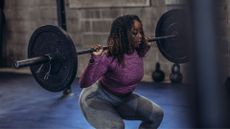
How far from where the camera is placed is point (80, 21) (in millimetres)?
6102

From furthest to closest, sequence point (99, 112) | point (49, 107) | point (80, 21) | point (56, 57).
→ 1. point (80, 21)
2. point (49, 107)
3. point (56, 57)
4. point (99, 112)

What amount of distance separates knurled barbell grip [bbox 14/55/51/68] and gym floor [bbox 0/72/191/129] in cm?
110

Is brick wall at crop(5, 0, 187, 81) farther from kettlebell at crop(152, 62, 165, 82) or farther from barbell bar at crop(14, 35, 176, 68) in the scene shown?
barbell bar at crop(14, 35, 176, 68)

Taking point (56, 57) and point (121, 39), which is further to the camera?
point (56, 57)

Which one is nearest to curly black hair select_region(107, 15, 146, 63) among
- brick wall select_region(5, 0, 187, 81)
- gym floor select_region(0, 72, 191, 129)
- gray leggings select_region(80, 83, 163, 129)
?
gray leggings select_region(80, 83, 163, 129)

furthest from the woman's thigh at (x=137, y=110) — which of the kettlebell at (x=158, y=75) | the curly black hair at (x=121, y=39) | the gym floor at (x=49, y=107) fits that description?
the kettlebell at (x=158, y=75)

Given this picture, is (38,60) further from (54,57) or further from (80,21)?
(80,21)

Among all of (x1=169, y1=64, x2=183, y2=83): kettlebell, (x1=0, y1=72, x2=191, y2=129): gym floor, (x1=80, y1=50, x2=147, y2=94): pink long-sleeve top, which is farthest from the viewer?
(x1=169, y1=64, x2=183, y2=83): kettlebell

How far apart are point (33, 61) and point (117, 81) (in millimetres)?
560

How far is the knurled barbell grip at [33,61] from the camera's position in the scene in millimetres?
2489

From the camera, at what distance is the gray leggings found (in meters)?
2.37

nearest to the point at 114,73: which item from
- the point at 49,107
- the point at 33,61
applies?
the point at 33,61

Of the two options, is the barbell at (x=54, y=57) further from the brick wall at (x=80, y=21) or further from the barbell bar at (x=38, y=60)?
the brick wall at (x=80, y=21)

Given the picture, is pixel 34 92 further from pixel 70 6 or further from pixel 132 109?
pixel 132 109
